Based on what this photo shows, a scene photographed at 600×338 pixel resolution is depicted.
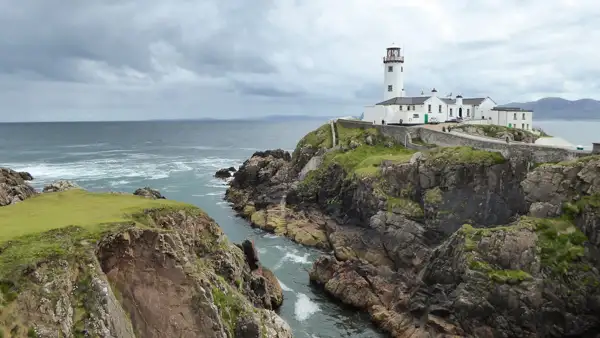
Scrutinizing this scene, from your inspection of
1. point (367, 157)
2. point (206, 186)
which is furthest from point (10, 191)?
point (206, 186)

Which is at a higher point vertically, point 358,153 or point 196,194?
point 358,153

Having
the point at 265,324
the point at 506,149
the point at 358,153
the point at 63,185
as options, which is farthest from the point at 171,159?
the point at 265,324

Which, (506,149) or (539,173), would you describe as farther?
(506,149)

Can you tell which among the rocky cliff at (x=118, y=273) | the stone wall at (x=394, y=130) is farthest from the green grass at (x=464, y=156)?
the rocky cliff at (x=118, y=273)

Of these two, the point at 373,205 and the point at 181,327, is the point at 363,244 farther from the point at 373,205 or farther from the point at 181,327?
the point at 181,327

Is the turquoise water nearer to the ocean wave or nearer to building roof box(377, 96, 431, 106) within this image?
the ocean wave

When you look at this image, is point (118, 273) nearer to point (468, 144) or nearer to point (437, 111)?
point (468, 144)

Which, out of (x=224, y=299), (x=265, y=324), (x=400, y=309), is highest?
(x=224, y=299)
